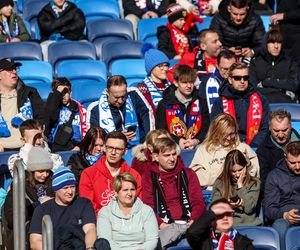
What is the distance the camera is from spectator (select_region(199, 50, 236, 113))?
11.6 metres

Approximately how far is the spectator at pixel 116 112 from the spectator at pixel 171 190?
4.24 ft

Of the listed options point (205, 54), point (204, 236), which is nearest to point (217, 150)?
point (204, 236)

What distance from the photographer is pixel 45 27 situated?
1377 cm

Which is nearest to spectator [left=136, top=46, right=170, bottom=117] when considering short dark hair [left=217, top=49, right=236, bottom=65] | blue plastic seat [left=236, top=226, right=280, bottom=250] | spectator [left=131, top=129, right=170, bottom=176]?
short dark hair [left=217, top=49, right=236, bottom=65]

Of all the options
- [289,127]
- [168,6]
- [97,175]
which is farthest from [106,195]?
[168,6]

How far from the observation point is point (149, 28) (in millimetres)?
14359

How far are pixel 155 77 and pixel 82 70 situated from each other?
141 centimetres

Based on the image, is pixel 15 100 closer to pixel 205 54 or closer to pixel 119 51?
pixel 205 54

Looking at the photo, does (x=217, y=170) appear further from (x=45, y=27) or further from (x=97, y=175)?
(x=45, y=27)

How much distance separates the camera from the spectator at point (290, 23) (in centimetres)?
1328

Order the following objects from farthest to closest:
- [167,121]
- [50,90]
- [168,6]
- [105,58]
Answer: [168,6]
[105,58]
[50,90]
[167,121]

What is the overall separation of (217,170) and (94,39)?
4.39m

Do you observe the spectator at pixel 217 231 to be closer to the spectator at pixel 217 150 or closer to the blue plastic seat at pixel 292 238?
the blue plastic seat at pixel 292 238

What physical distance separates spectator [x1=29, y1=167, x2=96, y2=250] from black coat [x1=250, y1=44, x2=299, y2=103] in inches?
141
